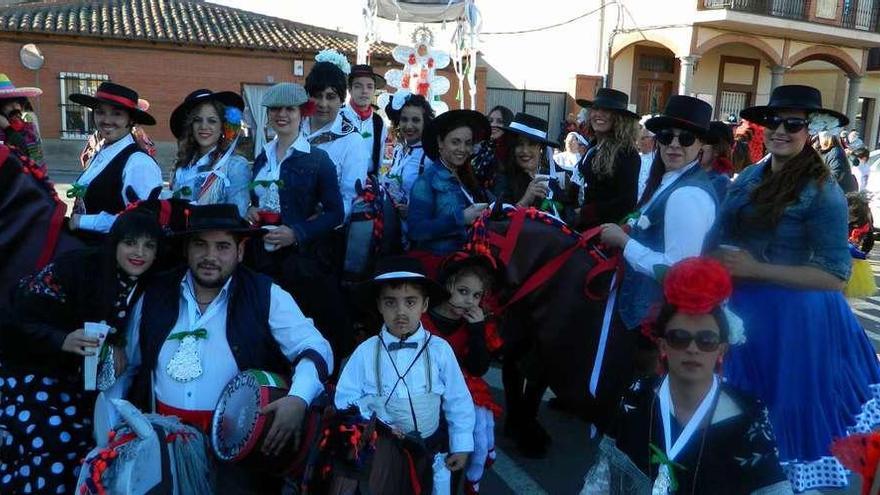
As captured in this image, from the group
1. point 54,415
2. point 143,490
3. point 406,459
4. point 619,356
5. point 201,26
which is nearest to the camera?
point 143,490

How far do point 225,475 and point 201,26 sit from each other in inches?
988

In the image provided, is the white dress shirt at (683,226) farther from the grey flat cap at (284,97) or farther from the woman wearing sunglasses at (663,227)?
the grey flat cap at (284,97)

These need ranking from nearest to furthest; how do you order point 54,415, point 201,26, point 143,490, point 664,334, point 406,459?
point 664,334 → point 143,490 → point 406,459 → point 54,415 → point 201,26

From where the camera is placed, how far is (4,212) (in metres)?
3.19

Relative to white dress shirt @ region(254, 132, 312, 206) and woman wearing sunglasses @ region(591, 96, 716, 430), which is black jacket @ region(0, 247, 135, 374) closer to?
white dress shirt @ region(254, 132, 312, 206)

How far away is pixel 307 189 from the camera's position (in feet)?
12.7

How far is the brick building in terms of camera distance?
21828 mm

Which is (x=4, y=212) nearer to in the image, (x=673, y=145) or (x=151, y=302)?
(x=151, y=302)

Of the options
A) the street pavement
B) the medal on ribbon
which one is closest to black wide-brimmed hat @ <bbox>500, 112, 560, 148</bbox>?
the street pavement

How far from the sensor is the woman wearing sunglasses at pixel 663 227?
2.89m

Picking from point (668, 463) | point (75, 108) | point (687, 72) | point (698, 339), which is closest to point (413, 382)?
point (668, 463)

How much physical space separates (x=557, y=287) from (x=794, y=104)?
4.50 feet

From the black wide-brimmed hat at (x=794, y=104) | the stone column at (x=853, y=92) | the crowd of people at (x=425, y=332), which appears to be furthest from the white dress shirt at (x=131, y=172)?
the stone column at (x=853, y=92)

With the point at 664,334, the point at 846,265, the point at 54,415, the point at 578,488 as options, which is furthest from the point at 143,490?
the point at 846,265
